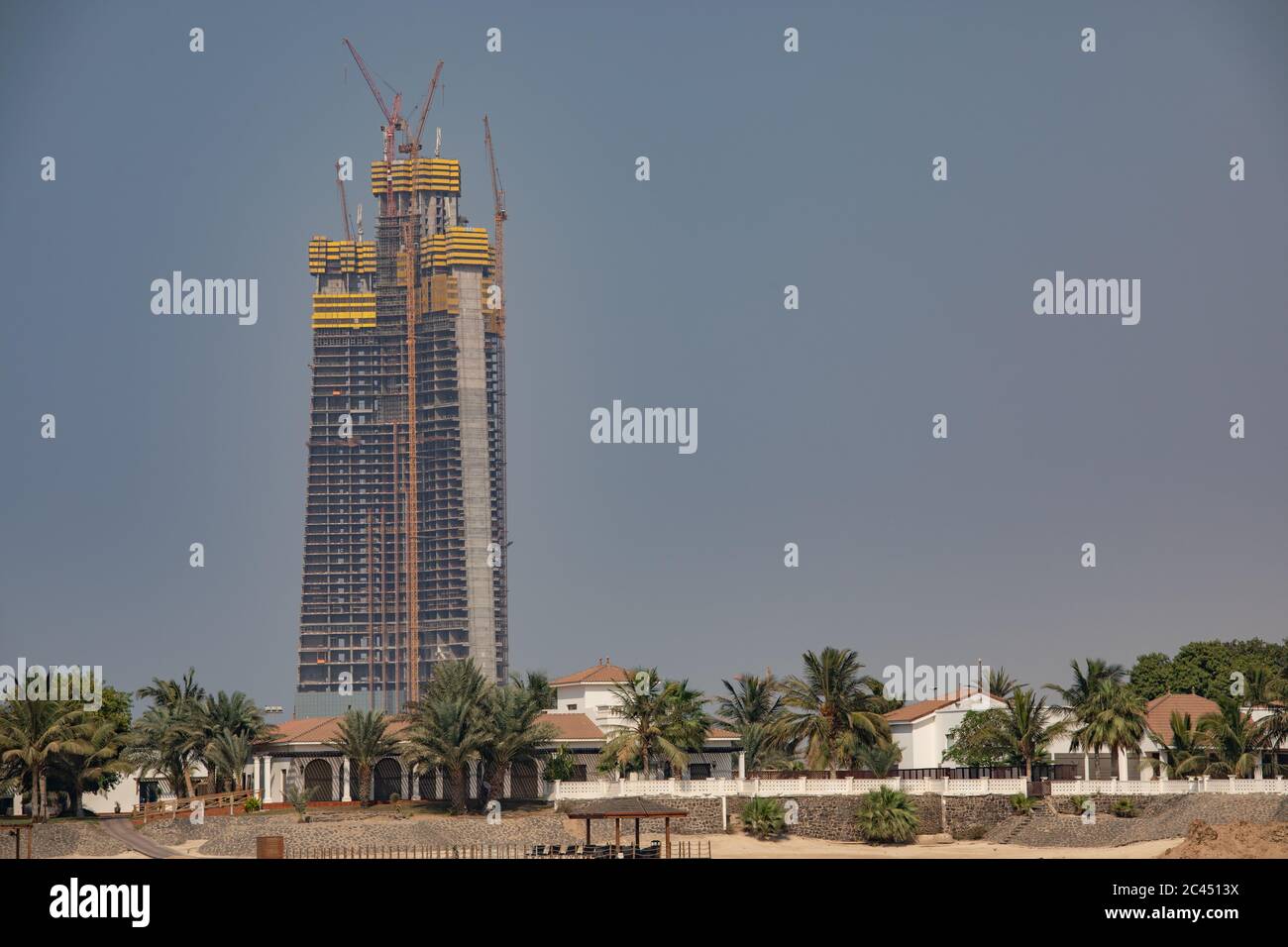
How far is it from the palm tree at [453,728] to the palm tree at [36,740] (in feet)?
50.5

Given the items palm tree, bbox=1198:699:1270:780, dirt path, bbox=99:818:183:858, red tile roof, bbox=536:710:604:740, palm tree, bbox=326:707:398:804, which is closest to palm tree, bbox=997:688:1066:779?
palm tree, bbox=1198:699:1270:780

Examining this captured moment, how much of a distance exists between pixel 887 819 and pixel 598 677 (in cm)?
2544

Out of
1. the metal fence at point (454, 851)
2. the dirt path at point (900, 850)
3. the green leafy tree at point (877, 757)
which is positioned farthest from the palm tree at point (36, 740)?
the green leafy tree at point (877, 757)

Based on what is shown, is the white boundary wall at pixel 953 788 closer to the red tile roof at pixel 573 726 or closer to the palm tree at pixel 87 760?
the red tile roof at pixel 573 726

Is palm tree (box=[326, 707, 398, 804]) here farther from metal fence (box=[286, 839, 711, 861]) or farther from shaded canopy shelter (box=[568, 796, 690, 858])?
shaded canopy shelter (box=[568, 796, 690, 858])

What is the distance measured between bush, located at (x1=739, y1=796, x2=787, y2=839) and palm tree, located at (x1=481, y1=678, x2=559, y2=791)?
11209mm

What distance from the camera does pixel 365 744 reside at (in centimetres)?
8969

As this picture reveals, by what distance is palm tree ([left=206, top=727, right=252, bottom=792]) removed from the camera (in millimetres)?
89312

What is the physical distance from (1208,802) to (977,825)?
9.95 meters

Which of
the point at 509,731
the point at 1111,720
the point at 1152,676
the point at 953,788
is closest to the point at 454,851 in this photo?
the point at 509,731
